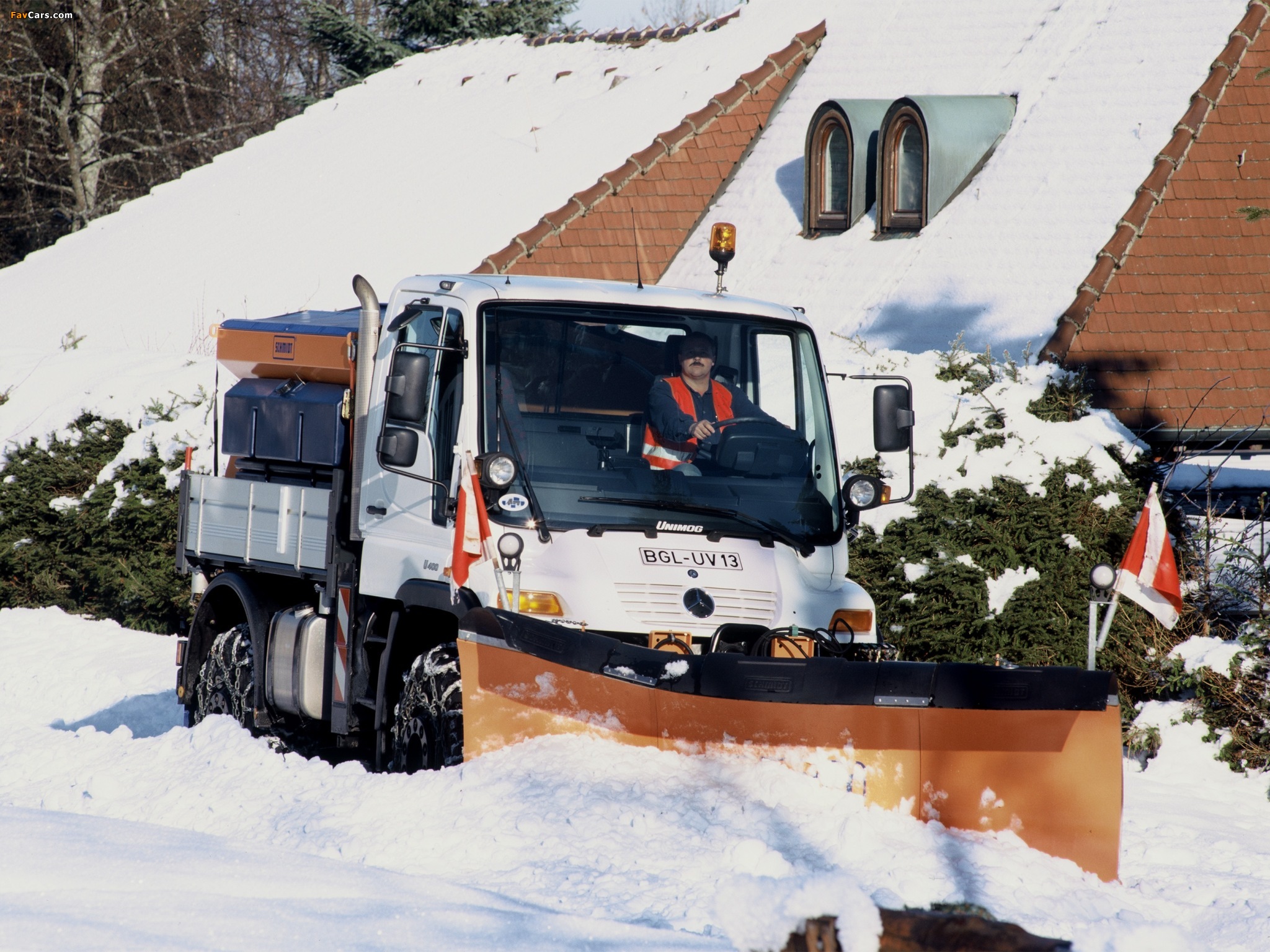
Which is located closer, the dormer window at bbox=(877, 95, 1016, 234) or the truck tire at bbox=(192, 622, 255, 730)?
the truck tire at bbox=(192, 622, 255, 730)

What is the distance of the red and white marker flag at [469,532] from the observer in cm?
610

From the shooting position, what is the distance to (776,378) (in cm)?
701

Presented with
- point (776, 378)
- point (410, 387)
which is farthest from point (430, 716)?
point (776, 378)

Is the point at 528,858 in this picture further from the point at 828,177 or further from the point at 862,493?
the point at 828,177

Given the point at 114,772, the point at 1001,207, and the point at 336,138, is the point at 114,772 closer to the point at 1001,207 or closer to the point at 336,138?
the point at 1001,207

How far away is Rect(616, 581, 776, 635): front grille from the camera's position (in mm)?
6074

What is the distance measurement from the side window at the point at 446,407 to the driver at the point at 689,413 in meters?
0.83

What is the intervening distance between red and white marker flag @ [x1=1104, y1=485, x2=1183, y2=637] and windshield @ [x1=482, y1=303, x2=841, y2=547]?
1.27 m

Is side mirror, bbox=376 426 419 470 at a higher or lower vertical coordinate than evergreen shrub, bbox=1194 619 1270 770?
higher

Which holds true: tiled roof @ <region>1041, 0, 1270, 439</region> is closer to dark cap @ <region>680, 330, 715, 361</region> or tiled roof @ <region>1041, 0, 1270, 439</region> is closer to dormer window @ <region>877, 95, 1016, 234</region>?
dormer window @ <region>877, 95, 1016, 234</region>

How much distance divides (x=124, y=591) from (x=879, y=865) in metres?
9.53

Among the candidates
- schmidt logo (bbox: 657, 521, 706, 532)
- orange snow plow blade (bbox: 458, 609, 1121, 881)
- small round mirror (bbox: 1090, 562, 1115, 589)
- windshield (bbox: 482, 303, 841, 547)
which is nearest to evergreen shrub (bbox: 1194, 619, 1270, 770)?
windshield (bbox: 482, 303, 841, 547)

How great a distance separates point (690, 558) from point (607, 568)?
36cm

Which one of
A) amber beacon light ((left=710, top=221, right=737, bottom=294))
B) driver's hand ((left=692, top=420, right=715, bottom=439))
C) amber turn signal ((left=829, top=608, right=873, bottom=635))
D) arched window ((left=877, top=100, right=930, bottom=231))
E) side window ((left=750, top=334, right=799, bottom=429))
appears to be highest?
arched window ((left=877, top=100, right=930, bottom=231))
